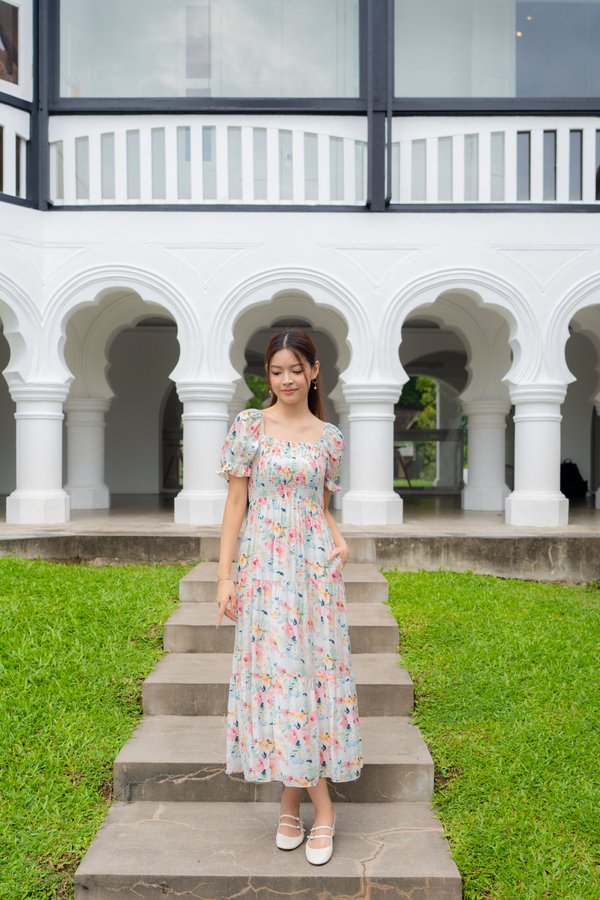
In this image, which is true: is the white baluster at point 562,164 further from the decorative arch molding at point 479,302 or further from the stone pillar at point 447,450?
the stone pillar at point 447,450

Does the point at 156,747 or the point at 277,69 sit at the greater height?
the point at 277,69

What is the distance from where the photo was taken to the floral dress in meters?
2.95

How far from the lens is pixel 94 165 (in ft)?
30.0

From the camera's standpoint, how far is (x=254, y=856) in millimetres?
3127

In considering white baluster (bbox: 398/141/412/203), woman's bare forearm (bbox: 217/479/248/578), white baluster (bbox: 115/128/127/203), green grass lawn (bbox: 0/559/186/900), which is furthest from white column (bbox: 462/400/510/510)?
woman's bare forearm (bbox: 217/479/248/578)

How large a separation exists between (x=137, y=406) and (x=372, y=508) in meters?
7.35

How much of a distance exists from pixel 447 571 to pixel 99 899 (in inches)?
211

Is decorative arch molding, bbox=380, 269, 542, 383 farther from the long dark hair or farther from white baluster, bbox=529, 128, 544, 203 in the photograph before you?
the long dark hair

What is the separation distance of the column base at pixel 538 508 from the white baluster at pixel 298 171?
4227 mm

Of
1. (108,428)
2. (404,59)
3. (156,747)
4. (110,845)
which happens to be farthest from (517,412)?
(108,428)

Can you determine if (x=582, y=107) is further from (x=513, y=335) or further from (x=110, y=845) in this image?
(x=110, y=845)

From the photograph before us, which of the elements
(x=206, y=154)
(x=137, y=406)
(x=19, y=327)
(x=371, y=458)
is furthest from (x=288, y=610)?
(x=137, y=406)

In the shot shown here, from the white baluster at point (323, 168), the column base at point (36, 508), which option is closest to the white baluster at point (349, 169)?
the white baluster at point (323, 168)

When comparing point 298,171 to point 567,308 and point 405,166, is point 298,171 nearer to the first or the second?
point 405,166
